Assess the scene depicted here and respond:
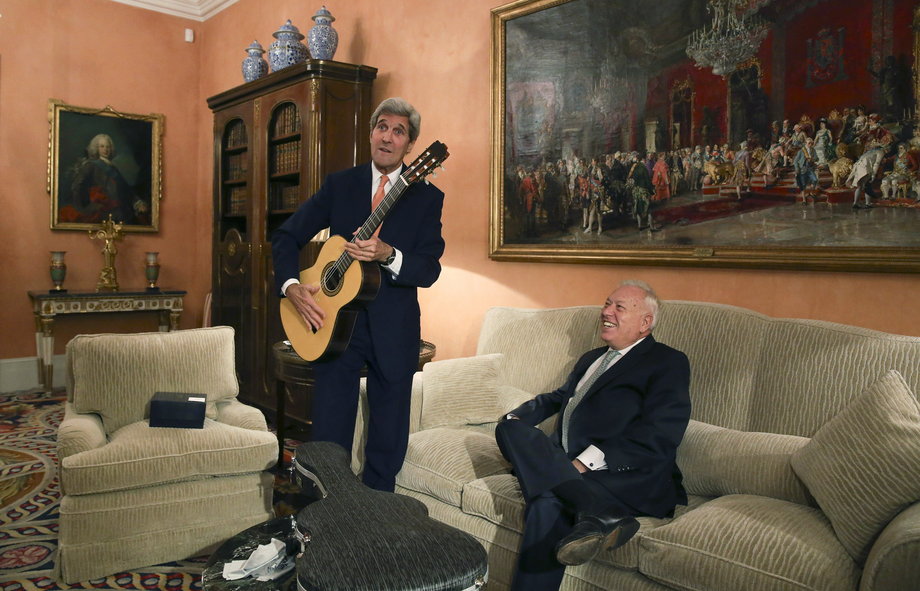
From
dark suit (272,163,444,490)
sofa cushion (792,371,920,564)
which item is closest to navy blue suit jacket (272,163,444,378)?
dark suit (272,163,444,490)

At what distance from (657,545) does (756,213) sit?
1385 mm

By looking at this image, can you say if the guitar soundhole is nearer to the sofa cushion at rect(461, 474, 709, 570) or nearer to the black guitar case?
the sofa cushion at rect(461, 474, 709, 570)

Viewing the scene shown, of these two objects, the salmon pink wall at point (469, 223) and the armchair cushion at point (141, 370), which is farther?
the armchair cushion at point (141, 370)

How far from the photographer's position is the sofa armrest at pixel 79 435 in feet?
8.50

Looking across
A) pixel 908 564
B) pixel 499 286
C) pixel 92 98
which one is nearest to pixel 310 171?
pixel 499 286

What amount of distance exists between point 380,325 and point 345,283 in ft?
0.60

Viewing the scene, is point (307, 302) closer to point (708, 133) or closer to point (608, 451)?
point (608, 451)

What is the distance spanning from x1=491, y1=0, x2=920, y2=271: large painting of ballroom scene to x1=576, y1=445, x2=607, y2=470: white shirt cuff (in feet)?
3.49

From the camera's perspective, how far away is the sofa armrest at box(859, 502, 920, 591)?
5.13 feet

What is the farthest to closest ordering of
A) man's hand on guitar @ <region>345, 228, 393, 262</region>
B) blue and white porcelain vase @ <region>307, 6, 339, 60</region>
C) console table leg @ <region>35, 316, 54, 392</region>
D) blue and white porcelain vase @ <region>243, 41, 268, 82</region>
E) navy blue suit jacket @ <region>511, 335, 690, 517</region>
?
console table leg @ <region>35, 316, 54, 392</region> < blue and white porcelain vase @ <region>243, 41, 268, 82</region> < blue and white porcelain vase @ <region>307, 6, 339, 60</region> < man's hand on guitar @ <region>345, 228, 393, 262</region> < navy blue suit jacket @ <region>511, 335, 690, 517</region>

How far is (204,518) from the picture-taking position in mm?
2793

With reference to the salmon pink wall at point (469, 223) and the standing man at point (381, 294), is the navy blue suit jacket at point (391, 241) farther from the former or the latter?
the salmon pink wall at point (469, 223)

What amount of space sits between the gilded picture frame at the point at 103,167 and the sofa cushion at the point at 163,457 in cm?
392

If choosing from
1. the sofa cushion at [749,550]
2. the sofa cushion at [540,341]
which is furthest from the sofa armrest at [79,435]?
the sofa cushion at [749,550]
